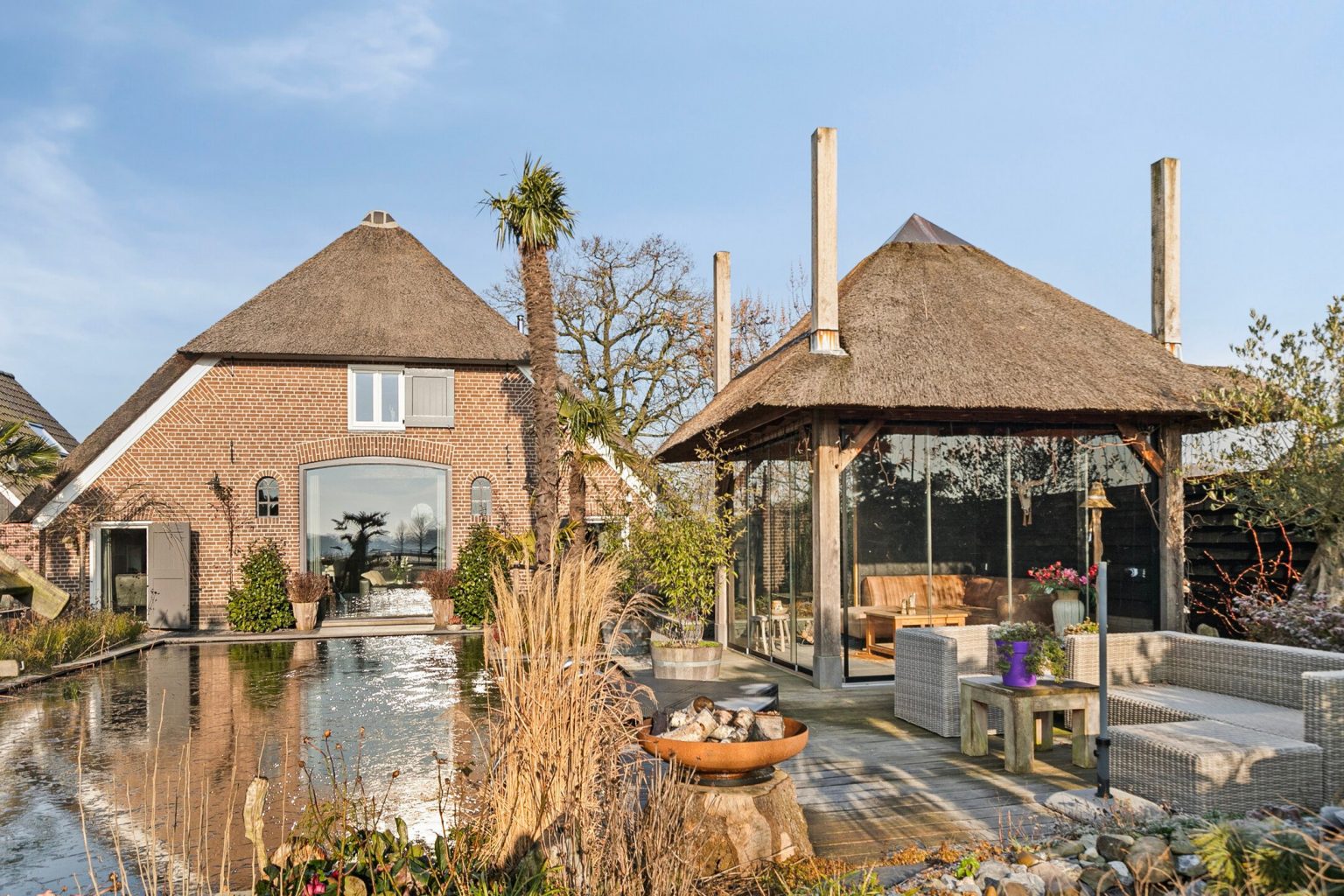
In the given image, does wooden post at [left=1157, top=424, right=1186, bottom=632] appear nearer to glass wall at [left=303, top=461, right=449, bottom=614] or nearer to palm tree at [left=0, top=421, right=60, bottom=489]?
glass wall at [left=303, top=461, right=449, bottom=614]

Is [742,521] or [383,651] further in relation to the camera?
[383,651]

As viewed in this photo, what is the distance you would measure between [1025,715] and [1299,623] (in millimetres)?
2950

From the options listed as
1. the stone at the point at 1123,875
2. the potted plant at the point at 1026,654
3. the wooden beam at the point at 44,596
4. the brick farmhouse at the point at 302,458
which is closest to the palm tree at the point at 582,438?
the brick farmhouse at the point at 302,458

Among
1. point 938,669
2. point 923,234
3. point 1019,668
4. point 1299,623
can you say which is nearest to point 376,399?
point 923,234

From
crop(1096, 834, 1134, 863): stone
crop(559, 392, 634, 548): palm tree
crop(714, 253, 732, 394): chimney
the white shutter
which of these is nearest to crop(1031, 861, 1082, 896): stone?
crop(1096, 834, 1134, 863): stone

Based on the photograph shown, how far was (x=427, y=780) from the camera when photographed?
5.82m

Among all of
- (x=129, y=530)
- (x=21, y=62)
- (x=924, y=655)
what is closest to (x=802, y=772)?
(x=924, y=655)

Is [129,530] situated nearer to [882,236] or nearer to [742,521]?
[742,521]

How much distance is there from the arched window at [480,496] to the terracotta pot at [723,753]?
42.4ft

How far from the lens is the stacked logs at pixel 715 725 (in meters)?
3.90

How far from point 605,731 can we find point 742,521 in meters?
7.44

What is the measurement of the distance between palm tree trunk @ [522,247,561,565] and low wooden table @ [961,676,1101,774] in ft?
26.5

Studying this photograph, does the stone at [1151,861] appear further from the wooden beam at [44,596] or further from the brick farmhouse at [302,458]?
the brick farmhouse at [302,458]

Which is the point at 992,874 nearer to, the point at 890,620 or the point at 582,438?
the point at 890,620
